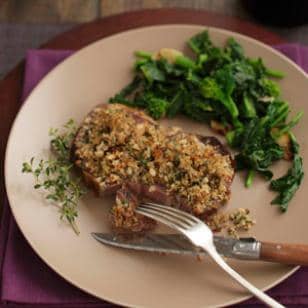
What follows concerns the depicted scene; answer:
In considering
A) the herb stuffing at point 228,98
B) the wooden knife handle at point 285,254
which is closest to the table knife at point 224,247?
the wooden knife handle at point 285,254

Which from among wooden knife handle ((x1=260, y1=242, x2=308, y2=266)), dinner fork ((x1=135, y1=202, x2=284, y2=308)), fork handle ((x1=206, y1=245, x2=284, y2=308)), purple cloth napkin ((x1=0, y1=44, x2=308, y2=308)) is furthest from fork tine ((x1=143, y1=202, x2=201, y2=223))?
purple cloth napkin ((x1=0, y1=44, x2=308, y2=308))

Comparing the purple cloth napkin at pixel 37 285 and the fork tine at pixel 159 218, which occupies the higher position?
the fork tine at pixel 159 218

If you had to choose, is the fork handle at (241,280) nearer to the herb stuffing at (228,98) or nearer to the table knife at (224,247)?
the table knife at (224,247)

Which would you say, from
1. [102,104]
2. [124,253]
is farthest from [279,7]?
[124,253]

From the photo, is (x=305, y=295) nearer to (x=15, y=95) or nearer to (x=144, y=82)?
(x=144, y=82)

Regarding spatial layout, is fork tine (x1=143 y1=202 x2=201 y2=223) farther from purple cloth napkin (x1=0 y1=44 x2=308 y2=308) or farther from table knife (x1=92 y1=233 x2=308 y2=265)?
purple cloth napkin (x1=0 y1=44 x2=308 y2=308)

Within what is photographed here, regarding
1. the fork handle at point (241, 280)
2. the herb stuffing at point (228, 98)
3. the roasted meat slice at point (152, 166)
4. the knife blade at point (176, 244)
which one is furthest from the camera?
the herb stuffing at point (228, 98)
